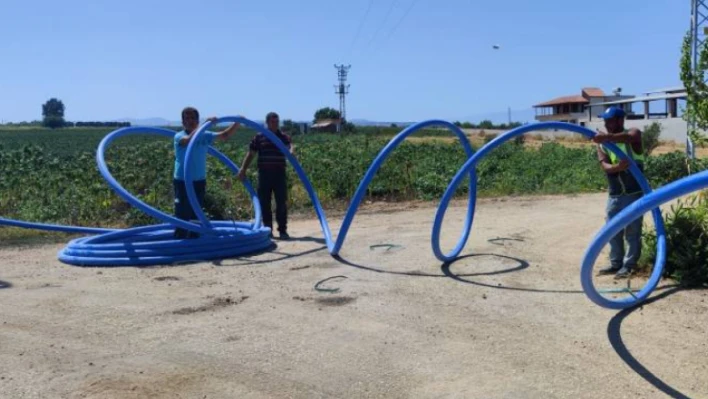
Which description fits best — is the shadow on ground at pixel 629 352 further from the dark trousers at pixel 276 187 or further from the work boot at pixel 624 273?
the dark trousers at pixel 276 187

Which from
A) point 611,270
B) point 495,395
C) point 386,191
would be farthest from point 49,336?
point 386,191

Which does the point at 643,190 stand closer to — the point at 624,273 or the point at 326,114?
the point at 624,273

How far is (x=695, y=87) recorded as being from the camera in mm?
7160

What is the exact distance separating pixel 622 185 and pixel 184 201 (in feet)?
16.6

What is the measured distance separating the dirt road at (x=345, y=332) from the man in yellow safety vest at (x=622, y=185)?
0.41m

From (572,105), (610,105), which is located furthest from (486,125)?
(610,105)

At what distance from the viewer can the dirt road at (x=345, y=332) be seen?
164 inches

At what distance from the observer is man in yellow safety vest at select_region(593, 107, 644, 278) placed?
617 centimetres

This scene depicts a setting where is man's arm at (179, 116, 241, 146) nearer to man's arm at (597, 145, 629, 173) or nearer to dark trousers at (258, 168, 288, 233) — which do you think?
dark trousers at (258, 168, 288, 233)

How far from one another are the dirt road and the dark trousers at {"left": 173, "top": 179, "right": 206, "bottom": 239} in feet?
3.55

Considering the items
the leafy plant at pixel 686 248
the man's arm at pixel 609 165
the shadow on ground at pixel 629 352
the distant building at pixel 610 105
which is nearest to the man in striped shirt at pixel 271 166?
the man's arm at pixel 609 165

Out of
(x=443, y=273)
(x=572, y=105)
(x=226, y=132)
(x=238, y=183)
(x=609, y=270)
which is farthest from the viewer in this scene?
(x=572, y=105)

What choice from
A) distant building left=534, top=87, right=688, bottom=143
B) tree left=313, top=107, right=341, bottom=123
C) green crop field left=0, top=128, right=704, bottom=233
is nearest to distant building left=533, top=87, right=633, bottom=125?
distant building left=534, top=87, right=688, bottom=143

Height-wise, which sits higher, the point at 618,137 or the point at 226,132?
the point at 226,132
